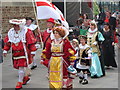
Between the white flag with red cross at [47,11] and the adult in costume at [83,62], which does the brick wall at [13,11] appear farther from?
the adult in costume at [83,62]

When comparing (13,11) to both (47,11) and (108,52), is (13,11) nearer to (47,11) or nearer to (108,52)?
(108,52)

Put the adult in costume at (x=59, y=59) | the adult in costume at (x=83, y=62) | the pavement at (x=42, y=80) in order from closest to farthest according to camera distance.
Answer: the adult in costume at (x=59, y=59)
the pavement at (x=42, y=80)
the adult in costume at (x=83, y=62)

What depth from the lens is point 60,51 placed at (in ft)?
23.5

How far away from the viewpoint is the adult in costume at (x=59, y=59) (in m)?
7.13

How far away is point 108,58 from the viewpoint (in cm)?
1197

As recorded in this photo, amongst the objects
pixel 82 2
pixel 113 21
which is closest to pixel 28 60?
pixel 113 21

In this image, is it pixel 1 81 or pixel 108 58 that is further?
pixel 108 58

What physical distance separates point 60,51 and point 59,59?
16cm

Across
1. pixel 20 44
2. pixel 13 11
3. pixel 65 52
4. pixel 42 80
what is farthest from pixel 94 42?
pixel 13 11

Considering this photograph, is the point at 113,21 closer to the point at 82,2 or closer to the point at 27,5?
the point at 27,5

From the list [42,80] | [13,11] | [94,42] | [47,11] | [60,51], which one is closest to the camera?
[60,51]

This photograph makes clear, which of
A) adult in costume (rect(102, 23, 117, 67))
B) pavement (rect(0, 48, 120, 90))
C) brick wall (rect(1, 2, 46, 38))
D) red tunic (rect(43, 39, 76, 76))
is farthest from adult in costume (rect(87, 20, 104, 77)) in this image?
brick wall (rect(1, 2, 46, 38))

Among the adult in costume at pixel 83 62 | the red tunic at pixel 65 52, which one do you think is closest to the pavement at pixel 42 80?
the adult in costume at pixel 83 62

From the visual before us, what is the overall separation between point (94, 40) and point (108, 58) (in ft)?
5.87
